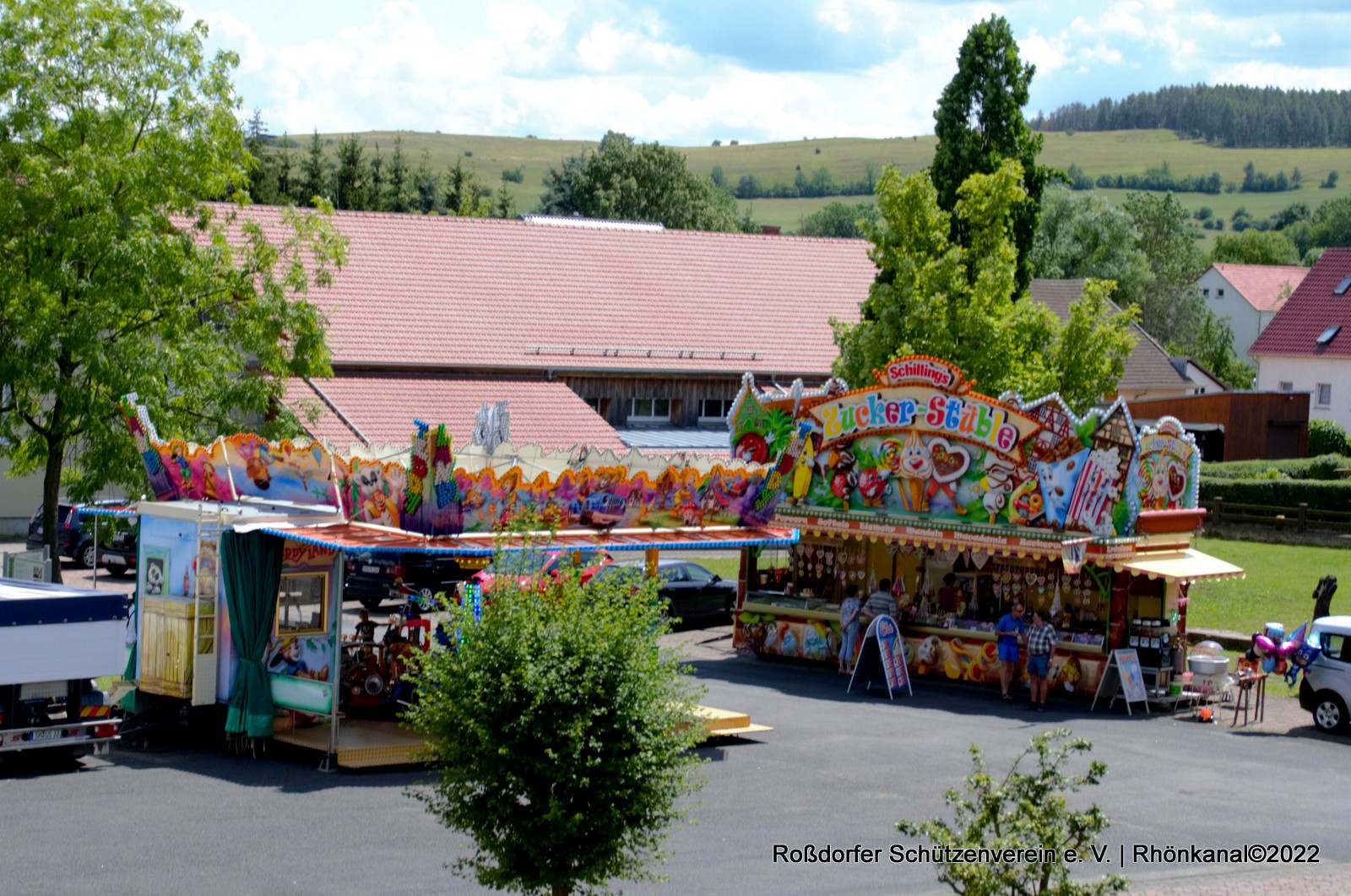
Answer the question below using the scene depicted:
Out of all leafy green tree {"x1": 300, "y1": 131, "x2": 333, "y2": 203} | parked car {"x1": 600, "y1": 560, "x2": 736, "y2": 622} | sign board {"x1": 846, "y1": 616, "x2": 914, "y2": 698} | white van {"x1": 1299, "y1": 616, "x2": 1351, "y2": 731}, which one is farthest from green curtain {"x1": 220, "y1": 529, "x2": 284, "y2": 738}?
leafy green tree {"x1": 300, "y1": 131, "x2": 333, "y2": 203}

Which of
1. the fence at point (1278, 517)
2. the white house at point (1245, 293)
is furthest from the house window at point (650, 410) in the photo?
the white house at point (1245, 293)

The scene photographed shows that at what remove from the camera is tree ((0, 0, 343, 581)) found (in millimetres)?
22312

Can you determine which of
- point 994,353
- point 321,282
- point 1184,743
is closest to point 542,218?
point 994,353

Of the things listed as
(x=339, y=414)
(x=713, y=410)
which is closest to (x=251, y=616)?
(x=339, y=414)

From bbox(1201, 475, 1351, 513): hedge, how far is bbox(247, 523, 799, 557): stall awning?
23.0 m

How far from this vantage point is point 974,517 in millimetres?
23500

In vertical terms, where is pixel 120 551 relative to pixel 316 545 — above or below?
below

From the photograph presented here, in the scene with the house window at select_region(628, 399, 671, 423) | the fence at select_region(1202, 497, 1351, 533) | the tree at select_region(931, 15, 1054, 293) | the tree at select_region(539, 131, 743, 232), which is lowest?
the fence at select_region(1202, 497, 1351, 533)

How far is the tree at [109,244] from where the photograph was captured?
2231 centimetres

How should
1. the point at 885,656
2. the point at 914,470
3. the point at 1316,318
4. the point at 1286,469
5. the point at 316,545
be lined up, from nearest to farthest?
the point at 316,545
the point at 885,656
the point at 914,470
the point at 1286,469
the point at 1316,318

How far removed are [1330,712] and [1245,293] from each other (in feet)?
284

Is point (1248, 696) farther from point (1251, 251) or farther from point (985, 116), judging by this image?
point (1251, 251)

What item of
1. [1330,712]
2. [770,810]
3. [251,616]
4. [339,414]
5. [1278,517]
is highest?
[339,414]

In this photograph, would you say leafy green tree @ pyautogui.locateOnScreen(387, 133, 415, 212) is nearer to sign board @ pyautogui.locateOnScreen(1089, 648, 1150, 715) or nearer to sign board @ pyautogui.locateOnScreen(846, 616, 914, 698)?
sign board @ pyautogui.locateOnScreen(846, 616, 914, 698)
